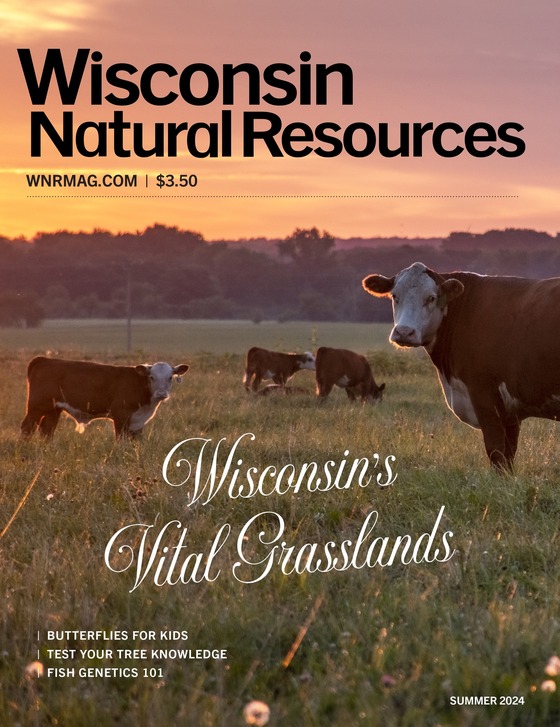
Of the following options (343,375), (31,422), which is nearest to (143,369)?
(31,422)

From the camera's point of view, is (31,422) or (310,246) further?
(310,246)

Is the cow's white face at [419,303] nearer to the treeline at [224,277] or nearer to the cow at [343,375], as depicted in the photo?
the cow at [343,375]

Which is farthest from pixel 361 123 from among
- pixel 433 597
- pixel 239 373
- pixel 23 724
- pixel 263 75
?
pixel 239 373

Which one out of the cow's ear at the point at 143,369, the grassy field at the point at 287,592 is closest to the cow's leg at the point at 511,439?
the grassy field at the point at 287,592

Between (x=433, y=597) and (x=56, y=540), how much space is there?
7.86ft

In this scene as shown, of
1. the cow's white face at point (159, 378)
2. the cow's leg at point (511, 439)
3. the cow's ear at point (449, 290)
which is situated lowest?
the cow's leg at point (511, 439)

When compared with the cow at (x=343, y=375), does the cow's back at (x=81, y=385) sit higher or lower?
higher

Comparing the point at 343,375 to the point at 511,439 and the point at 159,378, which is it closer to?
the point at 159,378

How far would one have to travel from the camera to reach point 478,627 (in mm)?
4191

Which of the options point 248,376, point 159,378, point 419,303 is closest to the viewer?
point 419,303

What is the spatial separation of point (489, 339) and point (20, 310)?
4959cm

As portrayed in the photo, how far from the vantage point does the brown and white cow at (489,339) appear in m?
7.61

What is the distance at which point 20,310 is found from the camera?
5453cm

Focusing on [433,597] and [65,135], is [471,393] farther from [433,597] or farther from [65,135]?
[65,135]
